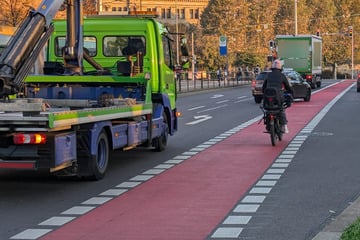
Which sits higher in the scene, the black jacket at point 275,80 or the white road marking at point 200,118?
the black jacket at point 275,80

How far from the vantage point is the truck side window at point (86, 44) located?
1520 centimetres

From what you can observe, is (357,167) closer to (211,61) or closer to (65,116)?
(65,116)

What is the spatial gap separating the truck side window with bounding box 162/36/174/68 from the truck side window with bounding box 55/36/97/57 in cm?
148

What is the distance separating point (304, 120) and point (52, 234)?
666 inches

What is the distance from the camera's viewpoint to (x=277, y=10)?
4033 inches

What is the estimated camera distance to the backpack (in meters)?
16.5

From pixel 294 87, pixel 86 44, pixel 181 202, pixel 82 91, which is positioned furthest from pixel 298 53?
pixel 181 202

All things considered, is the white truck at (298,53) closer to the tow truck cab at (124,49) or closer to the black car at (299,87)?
the black car at (299,87)

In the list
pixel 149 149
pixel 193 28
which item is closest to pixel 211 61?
pixel 193 28

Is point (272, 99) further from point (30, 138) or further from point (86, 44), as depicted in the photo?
point (30, 138)

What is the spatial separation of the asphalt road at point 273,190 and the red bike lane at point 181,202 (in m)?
0.47

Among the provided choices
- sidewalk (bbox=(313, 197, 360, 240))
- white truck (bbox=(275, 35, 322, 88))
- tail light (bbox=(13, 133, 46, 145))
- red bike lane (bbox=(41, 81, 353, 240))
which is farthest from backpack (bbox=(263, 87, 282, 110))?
white truck (bbox=(275, 35, 322, 88))

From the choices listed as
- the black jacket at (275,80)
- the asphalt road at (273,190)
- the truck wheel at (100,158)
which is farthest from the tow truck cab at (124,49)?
the truck wheel at (100,158)

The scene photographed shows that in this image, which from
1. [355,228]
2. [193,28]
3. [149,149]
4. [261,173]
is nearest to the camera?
[355,228]
